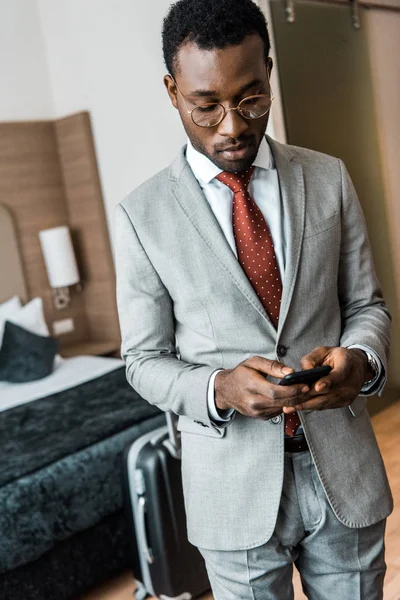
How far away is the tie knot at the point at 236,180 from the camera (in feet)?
4.05

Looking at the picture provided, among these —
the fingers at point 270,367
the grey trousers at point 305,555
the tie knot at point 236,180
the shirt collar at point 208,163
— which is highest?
the shirt collar at point 208,163

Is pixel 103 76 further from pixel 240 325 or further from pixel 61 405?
pixel 240 325

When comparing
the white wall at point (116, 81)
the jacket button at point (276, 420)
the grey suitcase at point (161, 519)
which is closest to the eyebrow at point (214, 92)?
the jacket button at point (276, 420)

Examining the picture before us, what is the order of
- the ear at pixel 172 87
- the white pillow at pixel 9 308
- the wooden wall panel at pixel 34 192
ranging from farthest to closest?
1. the wooden wall panel at pixel 34 192
2. the white pillow at pixel 9 308
3. the ear at pixel 172 87

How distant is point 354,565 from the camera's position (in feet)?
4.10

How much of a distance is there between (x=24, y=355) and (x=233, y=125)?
283 cm

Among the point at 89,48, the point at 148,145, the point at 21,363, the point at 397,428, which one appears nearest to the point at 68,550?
the point at 21,363

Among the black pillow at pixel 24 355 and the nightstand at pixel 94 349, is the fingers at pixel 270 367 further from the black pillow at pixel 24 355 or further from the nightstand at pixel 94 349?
the nightstand at pixel 94 349

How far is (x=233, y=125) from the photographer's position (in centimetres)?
114

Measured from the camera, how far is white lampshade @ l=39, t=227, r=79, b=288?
171 inches

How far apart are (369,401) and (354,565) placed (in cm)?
278

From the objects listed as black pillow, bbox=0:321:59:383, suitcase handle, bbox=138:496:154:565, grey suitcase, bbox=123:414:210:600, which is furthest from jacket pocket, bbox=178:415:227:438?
black pillow, bbox=0:321:59:383

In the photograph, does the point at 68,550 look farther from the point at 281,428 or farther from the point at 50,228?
the point at 50,228

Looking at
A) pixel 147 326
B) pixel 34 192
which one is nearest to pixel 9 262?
pixel 34 192
